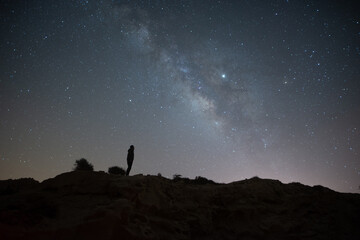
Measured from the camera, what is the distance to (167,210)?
10.9 meters

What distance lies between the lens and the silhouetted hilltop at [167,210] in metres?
8.60

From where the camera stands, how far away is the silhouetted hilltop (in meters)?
8.60

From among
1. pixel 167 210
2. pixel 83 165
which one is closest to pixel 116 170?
pixel 83 165

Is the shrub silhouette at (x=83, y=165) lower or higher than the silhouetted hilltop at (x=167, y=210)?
higher

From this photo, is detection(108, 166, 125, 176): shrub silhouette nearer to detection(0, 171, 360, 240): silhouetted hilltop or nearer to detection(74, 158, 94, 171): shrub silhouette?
detection(74, 158, 94, 171): shrub silhouette

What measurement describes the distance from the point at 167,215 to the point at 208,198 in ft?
9.02

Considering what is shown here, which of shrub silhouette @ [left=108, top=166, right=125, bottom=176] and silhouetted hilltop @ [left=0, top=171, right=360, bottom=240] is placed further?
shrub silhouette @ [left=108, top=166, right=125, bottom=176]

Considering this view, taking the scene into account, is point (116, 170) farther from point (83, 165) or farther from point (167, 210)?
point (167, 210)

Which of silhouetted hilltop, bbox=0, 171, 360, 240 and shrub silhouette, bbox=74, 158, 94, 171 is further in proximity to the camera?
shrub silhouette, bbox=74, 158, 94, 171

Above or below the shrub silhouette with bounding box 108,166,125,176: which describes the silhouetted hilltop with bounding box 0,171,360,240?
below

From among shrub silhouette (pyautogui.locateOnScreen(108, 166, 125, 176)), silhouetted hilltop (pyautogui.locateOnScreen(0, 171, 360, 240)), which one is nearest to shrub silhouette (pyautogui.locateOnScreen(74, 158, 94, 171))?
shrub silhouette (pyautogui.locateOnScreen(108, 166, 125, 176))

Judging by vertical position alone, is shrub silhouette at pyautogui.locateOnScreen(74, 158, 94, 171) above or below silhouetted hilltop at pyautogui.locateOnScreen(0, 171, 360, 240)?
above

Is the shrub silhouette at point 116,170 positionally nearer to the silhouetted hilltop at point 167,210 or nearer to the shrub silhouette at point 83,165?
the shrub silhouette at point 83,165

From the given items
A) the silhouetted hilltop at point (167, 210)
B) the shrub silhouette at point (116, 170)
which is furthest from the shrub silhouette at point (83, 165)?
the silhouetted hilltop at point (167, 210)
